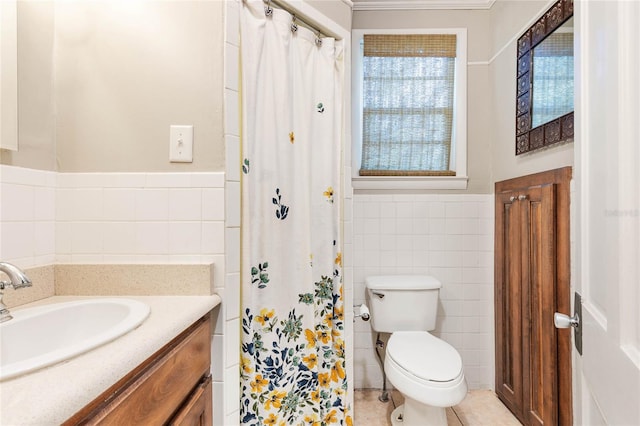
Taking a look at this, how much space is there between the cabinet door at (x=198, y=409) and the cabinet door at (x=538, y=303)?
57.3 inches

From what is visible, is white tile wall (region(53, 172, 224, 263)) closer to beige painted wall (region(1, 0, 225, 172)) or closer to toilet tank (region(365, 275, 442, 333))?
beige painted wall (region(1, 0, 225, 172))

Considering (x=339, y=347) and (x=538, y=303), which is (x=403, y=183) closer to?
(x=538, y=303)

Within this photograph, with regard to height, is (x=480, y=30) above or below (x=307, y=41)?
above

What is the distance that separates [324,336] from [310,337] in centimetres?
9

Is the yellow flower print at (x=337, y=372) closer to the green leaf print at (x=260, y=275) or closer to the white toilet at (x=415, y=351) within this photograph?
the white toilet at (x=415, y=351)

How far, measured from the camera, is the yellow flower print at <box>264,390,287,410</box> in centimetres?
122

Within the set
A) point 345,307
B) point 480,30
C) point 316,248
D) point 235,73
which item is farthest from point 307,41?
point 480,30

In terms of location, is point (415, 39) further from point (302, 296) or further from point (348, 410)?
point (348, 410)

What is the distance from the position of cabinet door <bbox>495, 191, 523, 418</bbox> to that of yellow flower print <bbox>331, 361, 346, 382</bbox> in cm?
100

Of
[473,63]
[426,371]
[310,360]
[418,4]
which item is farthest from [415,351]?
[418,4]

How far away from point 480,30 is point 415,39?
0.43 m

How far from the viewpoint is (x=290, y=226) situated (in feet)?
4.20

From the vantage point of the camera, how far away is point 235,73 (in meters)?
1.11

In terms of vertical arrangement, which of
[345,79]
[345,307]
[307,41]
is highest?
[307,41]
